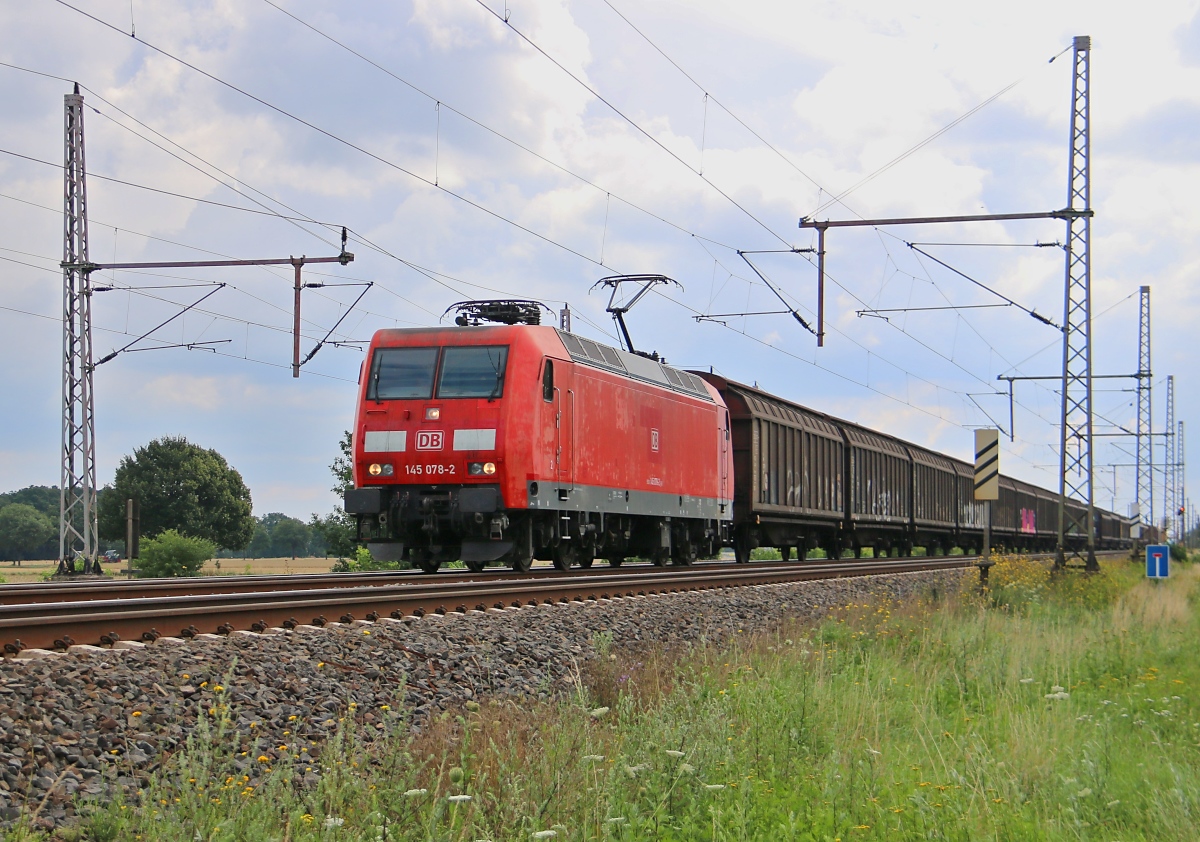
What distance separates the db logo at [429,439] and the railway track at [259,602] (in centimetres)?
177

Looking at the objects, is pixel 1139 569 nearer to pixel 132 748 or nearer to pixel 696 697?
pixel 696 697

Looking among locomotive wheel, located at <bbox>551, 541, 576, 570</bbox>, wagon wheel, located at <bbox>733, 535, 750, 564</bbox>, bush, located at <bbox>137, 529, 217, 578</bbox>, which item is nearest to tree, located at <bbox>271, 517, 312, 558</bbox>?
bush, located at <bbox>137, 529, 217, 578</bbox>

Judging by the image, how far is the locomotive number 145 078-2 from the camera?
15.9 meters

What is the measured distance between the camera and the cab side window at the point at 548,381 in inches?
642

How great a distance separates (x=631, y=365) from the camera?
65.2 ft

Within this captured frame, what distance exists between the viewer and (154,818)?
4.51 m

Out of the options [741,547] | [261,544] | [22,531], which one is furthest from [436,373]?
[261,544]

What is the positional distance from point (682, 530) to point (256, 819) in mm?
17533

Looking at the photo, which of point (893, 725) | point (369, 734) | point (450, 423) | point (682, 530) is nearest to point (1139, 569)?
point (682, 530)

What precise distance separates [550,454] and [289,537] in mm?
136579

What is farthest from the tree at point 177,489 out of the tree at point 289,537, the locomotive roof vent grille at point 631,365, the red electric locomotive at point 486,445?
the tree at point 289,537

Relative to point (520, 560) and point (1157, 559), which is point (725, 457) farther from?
point (1157, 559)

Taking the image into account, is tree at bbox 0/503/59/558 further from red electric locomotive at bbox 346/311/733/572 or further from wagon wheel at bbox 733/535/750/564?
red electric locomotive at bbox 346/311/733/572

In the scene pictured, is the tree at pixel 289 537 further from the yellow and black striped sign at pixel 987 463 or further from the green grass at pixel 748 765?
the green grass at pixel 748 765
